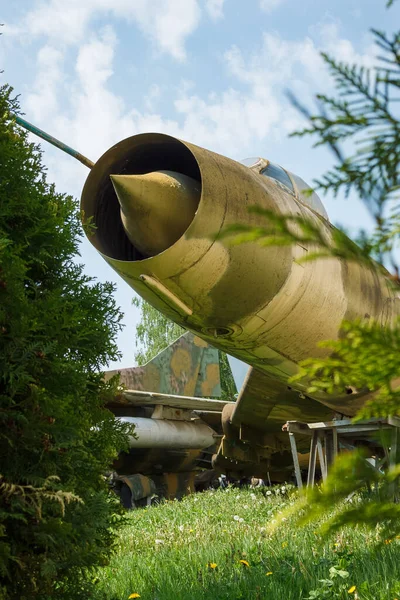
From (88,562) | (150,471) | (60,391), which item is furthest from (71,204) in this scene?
(150,471)

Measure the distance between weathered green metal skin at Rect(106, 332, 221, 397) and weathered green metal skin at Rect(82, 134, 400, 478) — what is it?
14.9m

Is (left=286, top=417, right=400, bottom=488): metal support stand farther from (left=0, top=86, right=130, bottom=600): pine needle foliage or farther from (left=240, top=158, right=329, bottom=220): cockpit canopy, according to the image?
(left=0, top=86, right=130, bottom=600): pine needle foliage

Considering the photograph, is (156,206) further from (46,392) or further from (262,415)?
(262,415)

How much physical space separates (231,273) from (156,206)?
709 mm

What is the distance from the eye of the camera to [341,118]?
1675mm

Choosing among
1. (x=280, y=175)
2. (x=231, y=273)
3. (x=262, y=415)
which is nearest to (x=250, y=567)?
(x=231, y=273)

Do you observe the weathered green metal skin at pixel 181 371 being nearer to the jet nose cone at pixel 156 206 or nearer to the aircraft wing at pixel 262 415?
the aircraft wing at pixel 262 415

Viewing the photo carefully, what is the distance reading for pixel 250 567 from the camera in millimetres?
5340

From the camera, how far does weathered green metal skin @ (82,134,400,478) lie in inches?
173

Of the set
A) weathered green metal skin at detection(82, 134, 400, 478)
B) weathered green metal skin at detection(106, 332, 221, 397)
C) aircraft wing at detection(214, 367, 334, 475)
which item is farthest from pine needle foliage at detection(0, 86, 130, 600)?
weathered green metal skin at detection(106, 332, 221, 397)

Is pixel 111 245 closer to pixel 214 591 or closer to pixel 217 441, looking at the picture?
pixel 214 591

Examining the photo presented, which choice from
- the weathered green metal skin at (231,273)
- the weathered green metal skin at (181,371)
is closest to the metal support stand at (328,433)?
the weathered green metal skin at (231,273)

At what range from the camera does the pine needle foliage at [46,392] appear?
147 inches

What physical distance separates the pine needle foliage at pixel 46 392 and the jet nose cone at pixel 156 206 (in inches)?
20.1
